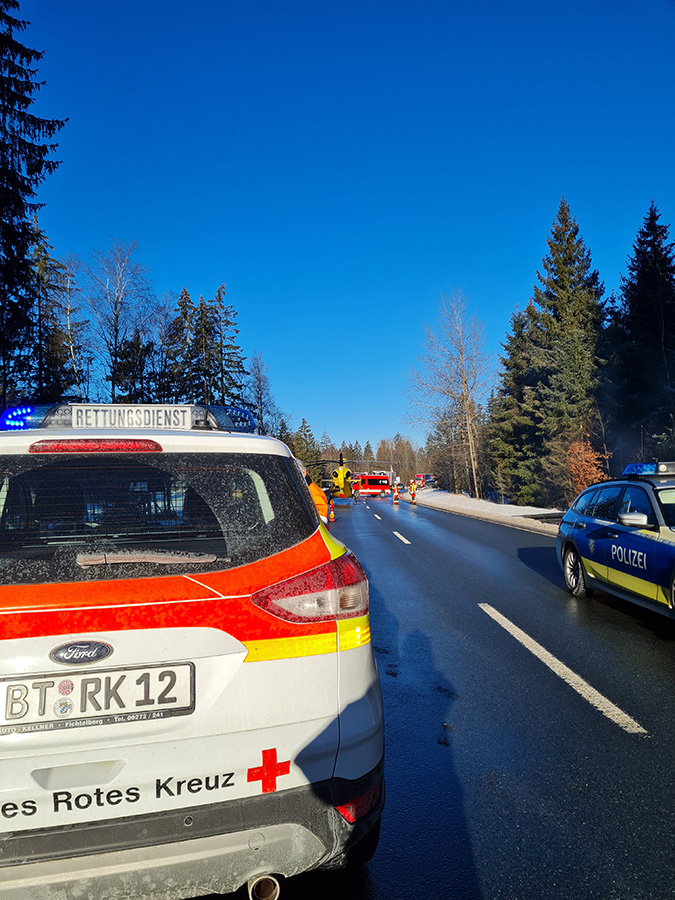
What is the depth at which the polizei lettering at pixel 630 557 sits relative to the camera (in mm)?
5934

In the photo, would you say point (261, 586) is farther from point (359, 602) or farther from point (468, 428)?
point (468, 428)

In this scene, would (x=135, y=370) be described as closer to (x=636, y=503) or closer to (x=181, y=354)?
(x=181, y=354)

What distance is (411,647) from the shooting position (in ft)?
19.2

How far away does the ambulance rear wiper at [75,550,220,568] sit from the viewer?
1922 mm

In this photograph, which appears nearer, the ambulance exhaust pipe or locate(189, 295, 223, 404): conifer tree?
the ambulance exhaust pipe

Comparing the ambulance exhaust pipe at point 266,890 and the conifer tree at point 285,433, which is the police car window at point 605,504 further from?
the conifer tree at point 285,433

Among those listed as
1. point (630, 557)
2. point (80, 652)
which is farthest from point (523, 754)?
point (630, 557)

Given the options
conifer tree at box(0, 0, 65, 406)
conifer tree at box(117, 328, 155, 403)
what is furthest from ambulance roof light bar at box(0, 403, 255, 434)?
conifer tree at box(117, 328, 155, 403)

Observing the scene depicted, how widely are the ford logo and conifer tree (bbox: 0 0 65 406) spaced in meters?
18.3

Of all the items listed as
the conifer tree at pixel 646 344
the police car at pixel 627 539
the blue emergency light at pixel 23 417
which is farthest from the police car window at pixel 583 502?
the conifer tree at pixel 646 344

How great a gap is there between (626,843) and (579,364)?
99.4 feet

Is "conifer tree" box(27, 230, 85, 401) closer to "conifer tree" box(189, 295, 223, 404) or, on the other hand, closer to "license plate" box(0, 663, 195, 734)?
"conifer tree" box(189, 295, 223, 404)

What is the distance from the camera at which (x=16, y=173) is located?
1777 cm

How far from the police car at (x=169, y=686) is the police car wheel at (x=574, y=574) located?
629 centimetres
